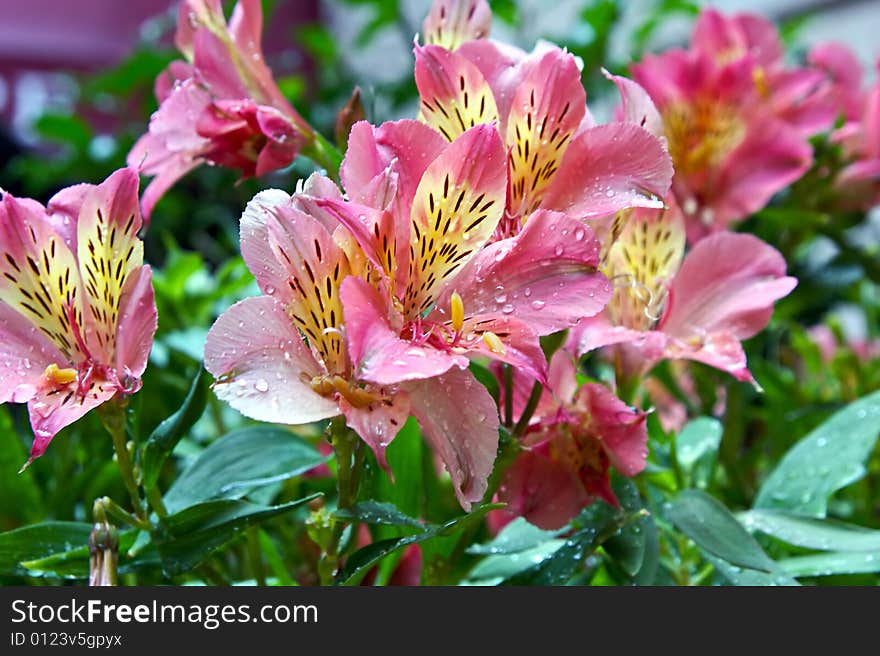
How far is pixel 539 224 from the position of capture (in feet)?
→ 1.13

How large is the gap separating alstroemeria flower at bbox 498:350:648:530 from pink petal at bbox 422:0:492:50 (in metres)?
0.18

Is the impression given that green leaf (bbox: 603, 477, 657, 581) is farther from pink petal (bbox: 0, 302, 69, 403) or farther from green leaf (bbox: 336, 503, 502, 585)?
pink petal (bbox: 0, 302, 69, 403)

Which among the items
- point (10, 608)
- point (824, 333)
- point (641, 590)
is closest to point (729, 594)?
point (641, 590)

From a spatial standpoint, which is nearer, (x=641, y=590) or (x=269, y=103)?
(x=641, y=590)

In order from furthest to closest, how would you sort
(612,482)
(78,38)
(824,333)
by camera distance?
(78,38)
(824,333)
(612,482)

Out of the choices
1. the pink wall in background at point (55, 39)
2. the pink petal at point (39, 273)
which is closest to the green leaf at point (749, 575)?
the pink petal at point (39, 273)

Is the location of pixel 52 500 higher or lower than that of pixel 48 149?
lower

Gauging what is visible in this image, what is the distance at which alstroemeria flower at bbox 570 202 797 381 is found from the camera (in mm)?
457

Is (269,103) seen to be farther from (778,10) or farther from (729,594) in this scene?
(778,10)

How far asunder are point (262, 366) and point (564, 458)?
0.51ft

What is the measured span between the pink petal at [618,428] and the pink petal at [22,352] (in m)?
0.23

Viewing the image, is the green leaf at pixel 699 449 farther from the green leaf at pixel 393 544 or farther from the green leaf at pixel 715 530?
the green leaf at pixel 393 544

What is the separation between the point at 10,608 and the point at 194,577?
0.16m

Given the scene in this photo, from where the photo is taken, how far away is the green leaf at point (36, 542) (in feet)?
1.32
